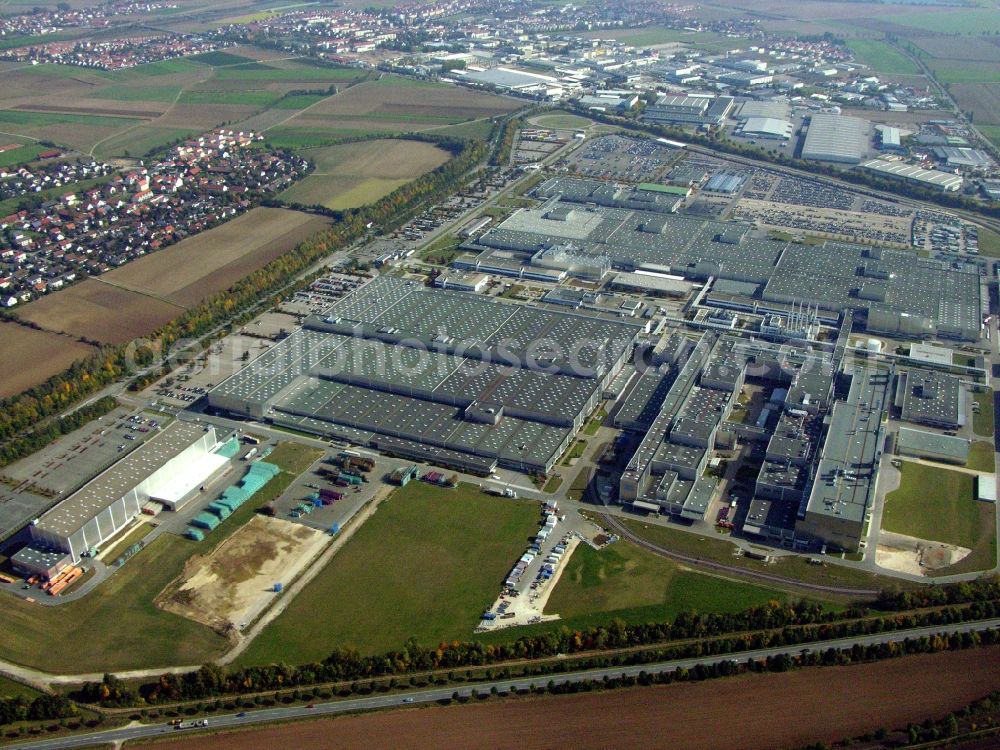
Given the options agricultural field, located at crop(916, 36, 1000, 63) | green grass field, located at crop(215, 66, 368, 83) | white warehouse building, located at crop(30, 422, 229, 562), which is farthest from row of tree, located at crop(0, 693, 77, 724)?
agricultural field, located at crop(916, 36, 1000, 63)

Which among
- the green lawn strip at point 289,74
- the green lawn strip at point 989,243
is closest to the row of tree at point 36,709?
the green lawn strip at point 989,243

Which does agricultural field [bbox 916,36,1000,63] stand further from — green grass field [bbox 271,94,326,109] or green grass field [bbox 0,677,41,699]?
green grass field [bbox 0,677,41,699]

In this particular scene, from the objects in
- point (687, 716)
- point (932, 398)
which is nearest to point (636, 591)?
point (687, 716)

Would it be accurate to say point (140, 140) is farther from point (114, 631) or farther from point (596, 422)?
point (114, 631)

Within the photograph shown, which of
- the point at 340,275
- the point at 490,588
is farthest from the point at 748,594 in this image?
the point at 340,275

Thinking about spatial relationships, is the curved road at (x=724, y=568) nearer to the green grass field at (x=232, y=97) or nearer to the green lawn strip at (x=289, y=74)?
the green grass field at (x=232, y=97)
